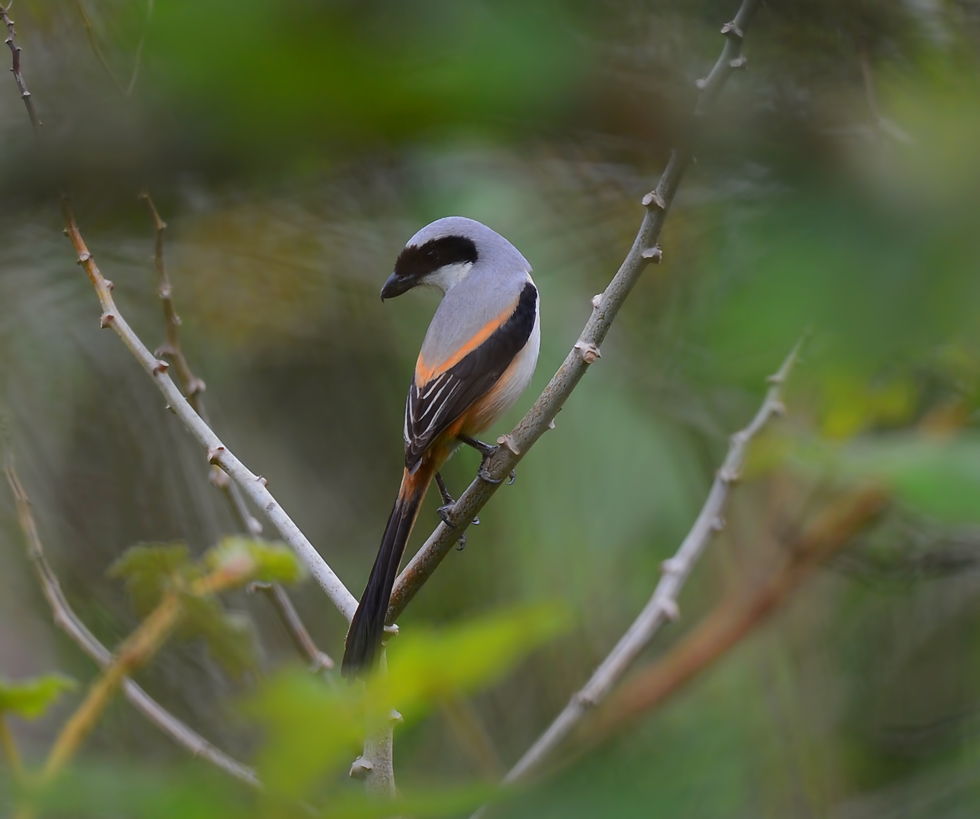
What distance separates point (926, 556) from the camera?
2.53 meters

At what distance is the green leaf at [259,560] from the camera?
1.00 m

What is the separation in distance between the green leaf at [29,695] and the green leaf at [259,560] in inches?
9.2

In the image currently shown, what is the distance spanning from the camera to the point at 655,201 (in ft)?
5.22

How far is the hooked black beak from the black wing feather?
398 mm

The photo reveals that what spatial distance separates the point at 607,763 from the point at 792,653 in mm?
2224

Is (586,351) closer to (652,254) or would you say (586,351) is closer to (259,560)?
(652,254)

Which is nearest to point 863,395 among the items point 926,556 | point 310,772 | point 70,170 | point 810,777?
point 926,556

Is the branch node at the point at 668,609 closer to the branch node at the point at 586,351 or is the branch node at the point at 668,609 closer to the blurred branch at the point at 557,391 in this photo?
the blurred branch at the point at 557,391

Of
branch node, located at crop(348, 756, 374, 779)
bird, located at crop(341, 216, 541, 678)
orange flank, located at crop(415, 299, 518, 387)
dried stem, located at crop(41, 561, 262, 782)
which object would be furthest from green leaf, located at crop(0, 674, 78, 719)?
orange flank, located at crop(415, 299, 518, 387)

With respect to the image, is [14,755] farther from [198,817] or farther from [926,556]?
[926,556]

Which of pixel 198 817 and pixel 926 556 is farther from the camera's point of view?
pixel 926 556

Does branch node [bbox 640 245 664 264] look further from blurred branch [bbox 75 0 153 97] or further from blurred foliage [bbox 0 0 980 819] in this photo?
blurred branch [bbox 75 0 153 97]

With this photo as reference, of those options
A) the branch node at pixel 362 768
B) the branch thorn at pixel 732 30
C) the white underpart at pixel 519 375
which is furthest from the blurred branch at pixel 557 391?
the white underpart at pixel 519 375

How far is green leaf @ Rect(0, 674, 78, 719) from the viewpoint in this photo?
79 cm
